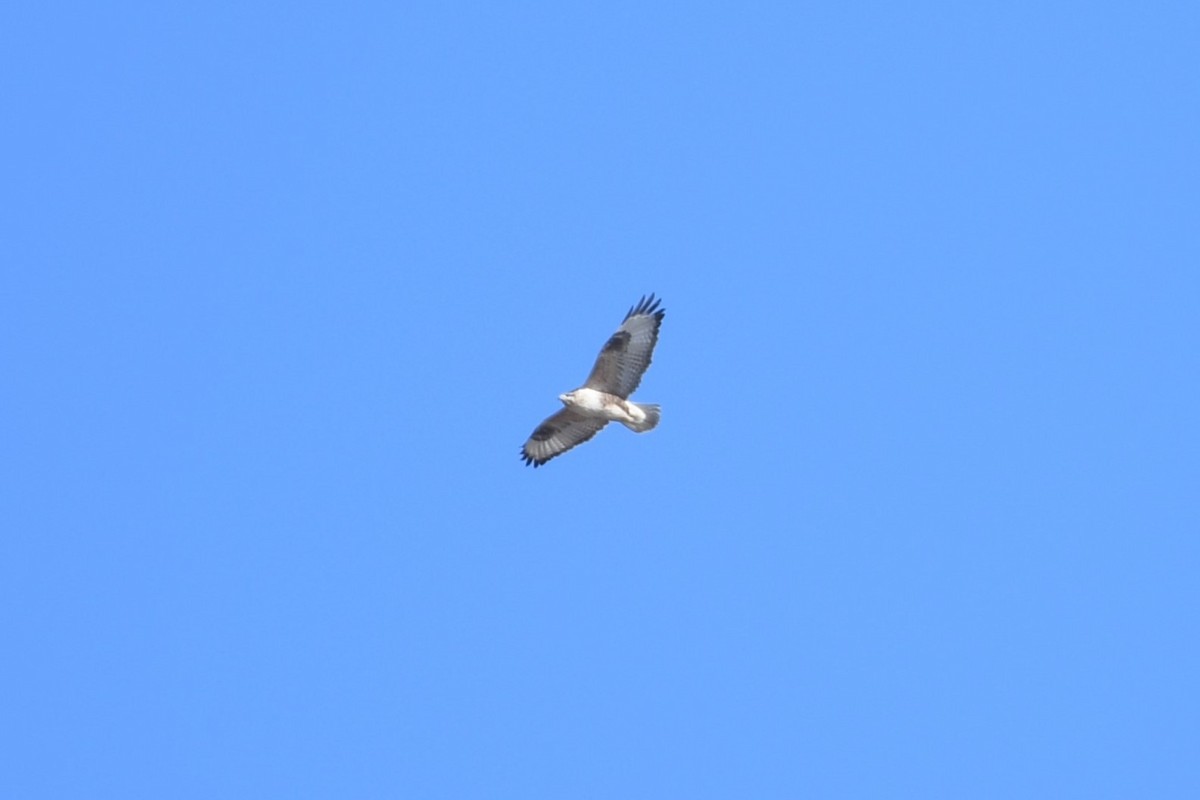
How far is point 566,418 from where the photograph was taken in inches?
981

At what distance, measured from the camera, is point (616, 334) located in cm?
2411

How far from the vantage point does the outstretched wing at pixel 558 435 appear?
24.9m

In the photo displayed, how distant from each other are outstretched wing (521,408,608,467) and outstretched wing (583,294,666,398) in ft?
2.07

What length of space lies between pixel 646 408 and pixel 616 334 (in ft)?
3.18

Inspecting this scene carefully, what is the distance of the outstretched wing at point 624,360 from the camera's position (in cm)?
2403

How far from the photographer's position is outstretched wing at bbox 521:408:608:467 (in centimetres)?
2492

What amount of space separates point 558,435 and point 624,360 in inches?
66.3

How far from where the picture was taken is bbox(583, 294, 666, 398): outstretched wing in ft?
78.8

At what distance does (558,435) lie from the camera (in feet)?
82.9

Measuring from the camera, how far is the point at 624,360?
24141mm

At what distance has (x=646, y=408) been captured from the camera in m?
24.0

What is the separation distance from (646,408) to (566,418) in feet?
4.40

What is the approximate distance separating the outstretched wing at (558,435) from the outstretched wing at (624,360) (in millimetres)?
A: 630
